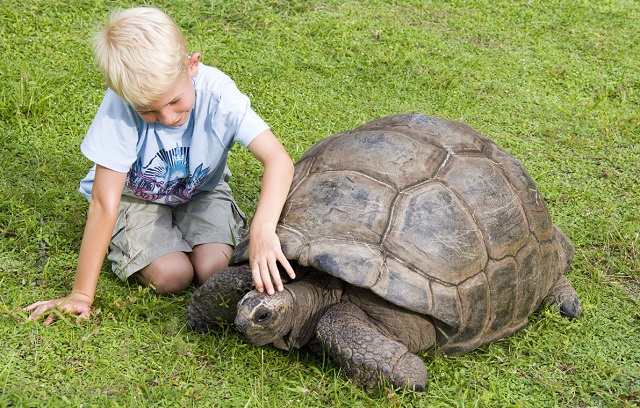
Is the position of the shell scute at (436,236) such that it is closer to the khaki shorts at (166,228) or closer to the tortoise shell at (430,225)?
the tortoise shell at (430,225)

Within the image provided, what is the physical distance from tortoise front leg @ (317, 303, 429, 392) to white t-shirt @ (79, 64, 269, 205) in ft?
2.72

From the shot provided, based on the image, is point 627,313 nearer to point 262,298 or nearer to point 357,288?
point 357,288

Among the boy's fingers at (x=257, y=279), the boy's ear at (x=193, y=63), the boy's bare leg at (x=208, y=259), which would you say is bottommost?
the boy's bare leg at (x=208, y=259)

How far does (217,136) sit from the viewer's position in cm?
315

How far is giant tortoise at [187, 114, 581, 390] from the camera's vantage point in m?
2.75

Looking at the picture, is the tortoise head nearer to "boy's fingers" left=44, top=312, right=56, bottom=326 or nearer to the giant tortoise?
the giant tortoise

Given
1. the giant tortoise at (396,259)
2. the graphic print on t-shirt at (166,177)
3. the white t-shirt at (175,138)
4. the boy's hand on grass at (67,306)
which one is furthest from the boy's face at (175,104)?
the boy's hand on grass at (67,306)

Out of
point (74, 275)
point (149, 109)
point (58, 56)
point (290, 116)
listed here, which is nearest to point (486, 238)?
point (149, 109)

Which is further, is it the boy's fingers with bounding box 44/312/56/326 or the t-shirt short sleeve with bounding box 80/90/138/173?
the t-shirt short sleeve with bounding box 80/90/138/173

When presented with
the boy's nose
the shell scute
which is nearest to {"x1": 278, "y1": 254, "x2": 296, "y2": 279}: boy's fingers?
the shell scute

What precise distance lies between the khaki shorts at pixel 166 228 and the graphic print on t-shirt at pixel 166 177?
0.35ft

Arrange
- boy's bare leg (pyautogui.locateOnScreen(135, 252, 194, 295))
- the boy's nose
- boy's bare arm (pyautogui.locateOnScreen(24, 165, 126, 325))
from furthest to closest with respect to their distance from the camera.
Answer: boy's bare leg (pyautogui.locateOnScreen(135, 252, 194, 295)) < boy's bare arm (pyautogui.locateOnScreen(24, 165, 126, 325)) < the boy's nose

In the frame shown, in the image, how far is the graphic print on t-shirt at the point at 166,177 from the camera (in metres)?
3.26

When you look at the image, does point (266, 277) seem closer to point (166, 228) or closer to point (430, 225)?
point (430, 225)
